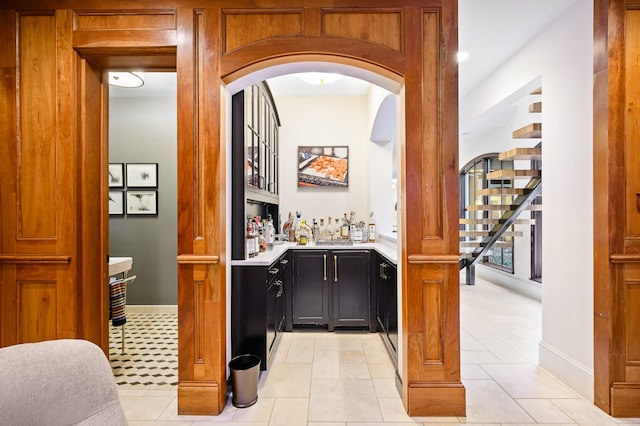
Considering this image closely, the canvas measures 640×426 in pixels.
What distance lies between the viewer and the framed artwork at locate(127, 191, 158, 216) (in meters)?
4.53

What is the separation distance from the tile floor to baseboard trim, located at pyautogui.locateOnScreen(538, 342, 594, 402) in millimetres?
57

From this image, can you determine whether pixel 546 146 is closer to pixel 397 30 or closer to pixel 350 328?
pixel 397 30

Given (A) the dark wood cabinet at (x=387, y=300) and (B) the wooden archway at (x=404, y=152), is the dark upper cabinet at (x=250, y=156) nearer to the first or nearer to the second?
(B) the wooden archway at (x=404, y=152)

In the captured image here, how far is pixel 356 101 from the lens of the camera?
5133 millimetres

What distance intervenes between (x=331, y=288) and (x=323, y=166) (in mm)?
2066

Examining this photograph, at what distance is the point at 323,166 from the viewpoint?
17.0 feet

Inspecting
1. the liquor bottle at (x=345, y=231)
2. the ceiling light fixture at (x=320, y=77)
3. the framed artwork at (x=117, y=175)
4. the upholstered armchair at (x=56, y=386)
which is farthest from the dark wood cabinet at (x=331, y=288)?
the upholstered armchair at (x=56, y=386)

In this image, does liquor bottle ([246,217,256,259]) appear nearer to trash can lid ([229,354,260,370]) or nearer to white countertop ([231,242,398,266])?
white countertop ([231,242,398,266])

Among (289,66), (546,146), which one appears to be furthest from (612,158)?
(289,66)

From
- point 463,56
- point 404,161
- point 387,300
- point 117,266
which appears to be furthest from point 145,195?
point 463,56

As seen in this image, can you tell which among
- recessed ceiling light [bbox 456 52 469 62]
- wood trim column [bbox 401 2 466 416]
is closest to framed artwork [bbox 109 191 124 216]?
wood trim column [bbox 401 2 466 416]

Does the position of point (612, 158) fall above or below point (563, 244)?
above

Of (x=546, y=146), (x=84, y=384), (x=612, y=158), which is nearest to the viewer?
(x=84, y=384)

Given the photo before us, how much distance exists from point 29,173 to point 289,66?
76.2 inches
